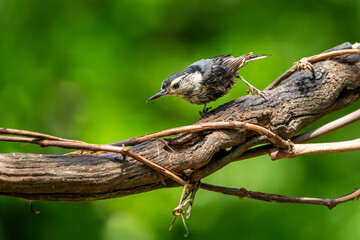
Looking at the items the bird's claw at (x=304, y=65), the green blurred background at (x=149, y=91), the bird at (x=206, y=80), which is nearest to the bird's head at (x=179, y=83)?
the bird at (x=206, y=80)

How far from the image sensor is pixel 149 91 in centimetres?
262

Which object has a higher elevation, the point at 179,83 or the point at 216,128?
the point at 179,83

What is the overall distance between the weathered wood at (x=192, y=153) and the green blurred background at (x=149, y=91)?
0.88 m

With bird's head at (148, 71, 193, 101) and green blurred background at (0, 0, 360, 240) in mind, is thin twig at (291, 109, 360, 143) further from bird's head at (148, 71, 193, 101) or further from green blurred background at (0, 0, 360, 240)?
green blurred background at (0, 0, 360, 240)

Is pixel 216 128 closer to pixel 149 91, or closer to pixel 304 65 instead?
Answer: pixel 304 65

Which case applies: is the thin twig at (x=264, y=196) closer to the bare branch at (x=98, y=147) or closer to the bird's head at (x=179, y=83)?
the bare branch at (x=98, y=147)

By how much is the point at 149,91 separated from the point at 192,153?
3.81 ft

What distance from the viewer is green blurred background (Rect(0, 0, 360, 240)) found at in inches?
98.7

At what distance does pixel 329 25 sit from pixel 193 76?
115 cm

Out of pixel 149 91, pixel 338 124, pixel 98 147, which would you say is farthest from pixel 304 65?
pixel 149 91

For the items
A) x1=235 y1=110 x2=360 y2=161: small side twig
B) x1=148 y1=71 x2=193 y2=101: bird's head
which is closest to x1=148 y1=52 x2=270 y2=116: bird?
x1=148 y1=71 x2=193 y2=101: bird's head

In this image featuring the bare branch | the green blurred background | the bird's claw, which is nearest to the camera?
the bare branch

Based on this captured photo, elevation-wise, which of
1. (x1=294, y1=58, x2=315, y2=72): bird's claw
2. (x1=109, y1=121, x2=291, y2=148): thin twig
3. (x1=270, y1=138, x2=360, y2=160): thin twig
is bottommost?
(x1=270, y1=138, x2=360, y2=160): thin twig

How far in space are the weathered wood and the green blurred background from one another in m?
0.88
